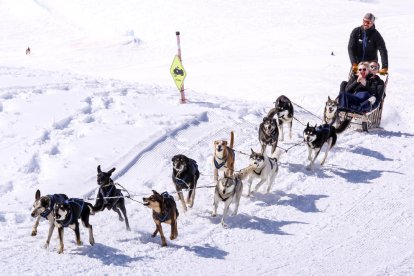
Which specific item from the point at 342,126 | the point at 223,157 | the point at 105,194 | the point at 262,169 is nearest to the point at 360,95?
the point at 342,126

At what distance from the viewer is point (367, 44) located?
11.6 meters

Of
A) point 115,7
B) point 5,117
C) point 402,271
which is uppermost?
point 115,7

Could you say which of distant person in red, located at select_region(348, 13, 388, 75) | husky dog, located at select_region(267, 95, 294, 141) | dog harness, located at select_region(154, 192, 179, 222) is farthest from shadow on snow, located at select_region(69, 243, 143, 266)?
distant person in red, located at select_region(348, 13, 388, 75)

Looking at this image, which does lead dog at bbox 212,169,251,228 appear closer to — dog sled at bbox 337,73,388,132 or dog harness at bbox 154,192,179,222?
dog harness at bbox 154,192,179,222

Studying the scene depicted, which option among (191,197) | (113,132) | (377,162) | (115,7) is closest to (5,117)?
(113,132)

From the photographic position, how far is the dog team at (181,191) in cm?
616

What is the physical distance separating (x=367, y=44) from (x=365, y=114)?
1.72 m

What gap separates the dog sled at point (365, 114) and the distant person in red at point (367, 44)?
0.69 metres

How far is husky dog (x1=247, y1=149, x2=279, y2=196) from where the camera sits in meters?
7.84

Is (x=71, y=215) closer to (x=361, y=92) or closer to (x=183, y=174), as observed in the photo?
(x=183, y=174)

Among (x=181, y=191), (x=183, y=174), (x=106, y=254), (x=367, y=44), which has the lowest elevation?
(x=106, y=254)

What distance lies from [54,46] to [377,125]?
76.4ft

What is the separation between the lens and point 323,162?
9.38 meters

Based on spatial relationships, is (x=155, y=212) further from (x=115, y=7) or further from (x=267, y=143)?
(x=115, y=7)
